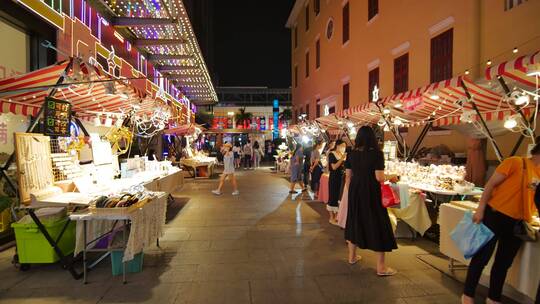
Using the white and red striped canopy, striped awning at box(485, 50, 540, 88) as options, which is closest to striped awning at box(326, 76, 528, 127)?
striped awning at box(485, 50, 540, 88)

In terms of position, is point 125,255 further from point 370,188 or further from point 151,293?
point 370,188

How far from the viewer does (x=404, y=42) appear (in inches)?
448

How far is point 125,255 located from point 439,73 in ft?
30.9

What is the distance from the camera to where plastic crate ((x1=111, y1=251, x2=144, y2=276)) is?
14.7 feet

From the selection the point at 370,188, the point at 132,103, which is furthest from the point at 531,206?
the point at 132,103

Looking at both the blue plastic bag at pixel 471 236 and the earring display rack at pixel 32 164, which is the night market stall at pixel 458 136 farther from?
the earring display rack at pixel 32 164

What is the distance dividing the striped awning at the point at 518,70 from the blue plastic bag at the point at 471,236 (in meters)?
1.86

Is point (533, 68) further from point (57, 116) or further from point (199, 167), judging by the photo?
point (199, 167)

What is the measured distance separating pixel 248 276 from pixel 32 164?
3454 mm

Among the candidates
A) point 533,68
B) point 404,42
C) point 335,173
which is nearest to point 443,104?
point 335,173

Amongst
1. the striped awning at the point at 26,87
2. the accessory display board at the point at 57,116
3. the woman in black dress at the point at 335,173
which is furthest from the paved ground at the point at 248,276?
the striped awning at the point at 26,87

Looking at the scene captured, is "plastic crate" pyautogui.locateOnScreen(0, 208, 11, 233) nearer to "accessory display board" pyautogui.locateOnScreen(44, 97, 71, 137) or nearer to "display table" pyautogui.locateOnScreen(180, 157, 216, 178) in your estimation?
"accessory display board" pyautogui.locateOnScreen(44, 97, 71, 137)

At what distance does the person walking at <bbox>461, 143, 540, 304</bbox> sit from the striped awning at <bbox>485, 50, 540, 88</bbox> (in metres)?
1.16

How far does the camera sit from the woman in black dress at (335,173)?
6969 millimetres
